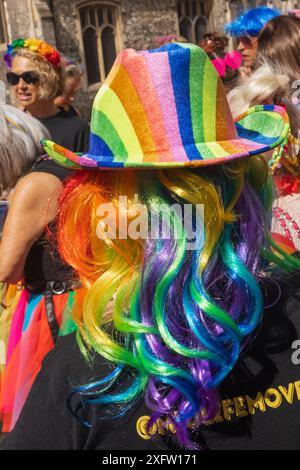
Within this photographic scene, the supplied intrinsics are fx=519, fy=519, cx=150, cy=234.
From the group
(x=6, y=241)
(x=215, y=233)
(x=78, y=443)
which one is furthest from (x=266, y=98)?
(x=78, y=443)

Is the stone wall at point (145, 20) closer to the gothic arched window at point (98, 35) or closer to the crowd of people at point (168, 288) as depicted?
the gothic arched window at point (98, 35)

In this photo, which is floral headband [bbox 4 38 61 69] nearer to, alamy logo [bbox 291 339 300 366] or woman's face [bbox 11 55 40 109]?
woman's face [bbox 11 55 40 109]

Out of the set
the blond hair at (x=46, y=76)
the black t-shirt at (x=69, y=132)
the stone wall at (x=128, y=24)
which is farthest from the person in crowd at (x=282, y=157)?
the stone wall at (x=128, y=24)

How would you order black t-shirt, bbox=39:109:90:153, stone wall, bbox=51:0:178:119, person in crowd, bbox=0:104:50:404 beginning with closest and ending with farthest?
1. person in crowd, bbox=0:104:50:404
2. black t-shirt, bbox=39:109:90:153
3. stone wall, bbox=51:0:178:119

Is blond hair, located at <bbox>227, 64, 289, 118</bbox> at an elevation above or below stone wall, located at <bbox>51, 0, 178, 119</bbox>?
above

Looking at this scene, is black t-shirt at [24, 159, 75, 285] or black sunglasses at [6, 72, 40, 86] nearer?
black t-shirt at [24, 159, 75, 285]

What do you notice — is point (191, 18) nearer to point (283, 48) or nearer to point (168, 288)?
point (283, 48)

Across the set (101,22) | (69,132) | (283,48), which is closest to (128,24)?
(101,22)

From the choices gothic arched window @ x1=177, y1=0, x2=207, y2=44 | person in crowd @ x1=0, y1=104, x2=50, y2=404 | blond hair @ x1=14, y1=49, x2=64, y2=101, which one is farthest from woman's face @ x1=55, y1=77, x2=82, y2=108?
gothic arched window @ x1=177, y1=0, x2=207, y2=44

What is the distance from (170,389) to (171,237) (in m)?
0.29

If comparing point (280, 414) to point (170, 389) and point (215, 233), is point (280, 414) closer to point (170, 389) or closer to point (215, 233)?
point (170, 389)

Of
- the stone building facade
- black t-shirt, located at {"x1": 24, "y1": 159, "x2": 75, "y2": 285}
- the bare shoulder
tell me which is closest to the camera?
the bare shoulder

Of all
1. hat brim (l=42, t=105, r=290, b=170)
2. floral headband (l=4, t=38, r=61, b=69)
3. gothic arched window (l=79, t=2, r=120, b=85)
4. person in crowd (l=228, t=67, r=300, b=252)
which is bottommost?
gothic arched window (l=79, t=2, r=120, b=85)

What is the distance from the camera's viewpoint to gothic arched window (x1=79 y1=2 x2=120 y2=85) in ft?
43.5
